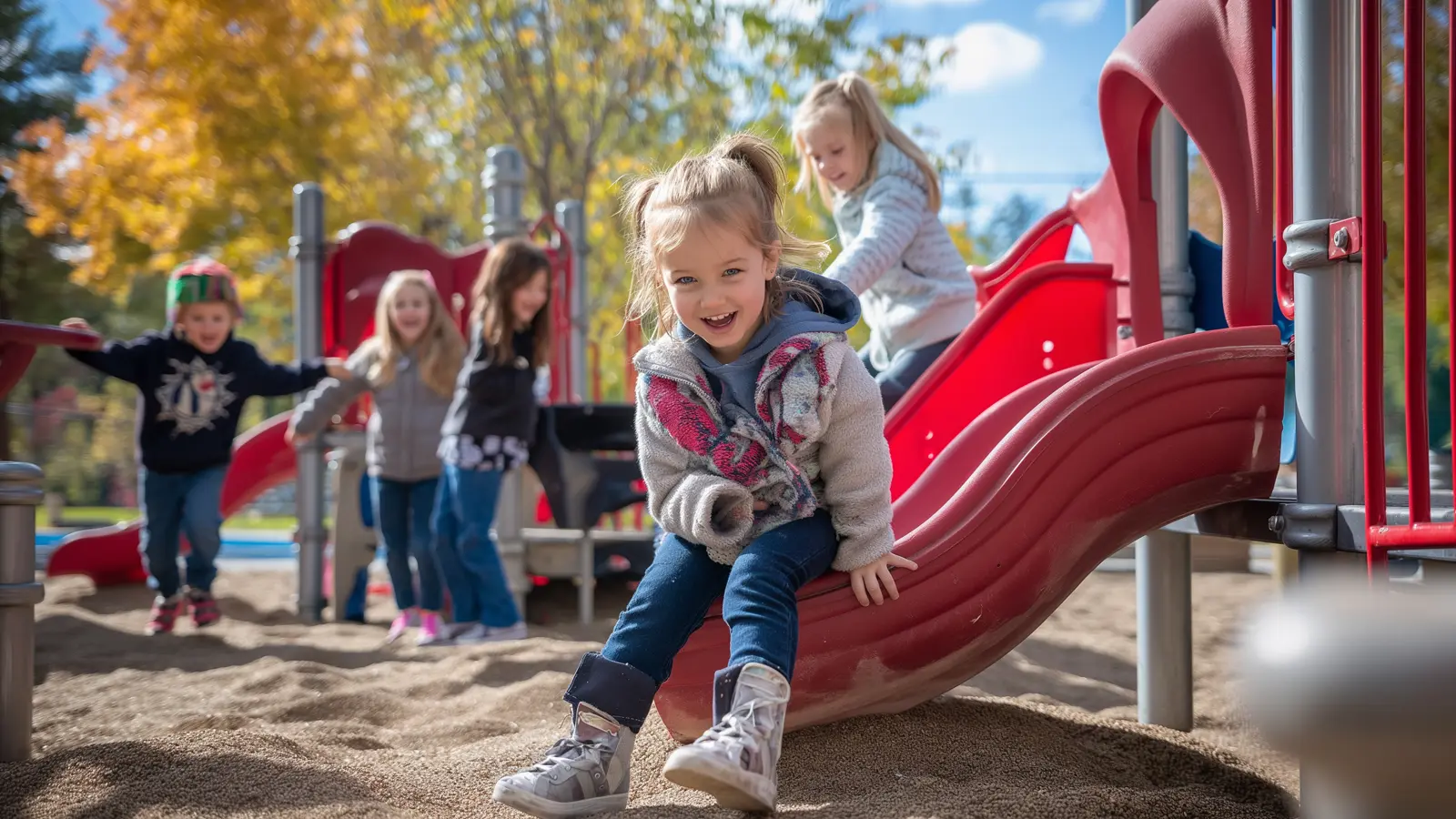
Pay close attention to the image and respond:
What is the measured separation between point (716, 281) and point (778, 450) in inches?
14.0

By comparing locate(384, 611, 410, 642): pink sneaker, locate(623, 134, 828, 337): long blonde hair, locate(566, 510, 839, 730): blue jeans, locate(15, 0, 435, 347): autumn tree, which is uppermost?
locate(15, 0, 435, 347): autumn tree

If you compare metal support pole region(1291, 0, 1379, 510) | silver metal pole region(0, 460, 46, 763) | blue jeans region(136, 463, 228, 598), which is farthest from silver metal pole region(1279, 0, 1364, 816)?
blue jeans region(136, 463, 228, 598)

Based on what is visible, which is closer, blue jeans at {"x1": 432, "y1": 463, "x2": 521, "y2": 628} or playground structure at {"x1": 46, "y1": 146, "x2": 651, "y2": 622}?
blue jeans at {"x1": 432, "y1": 463, "x2": 521, "y2": 628}

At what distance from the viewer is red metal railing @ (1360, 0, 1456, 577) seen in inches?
71.6

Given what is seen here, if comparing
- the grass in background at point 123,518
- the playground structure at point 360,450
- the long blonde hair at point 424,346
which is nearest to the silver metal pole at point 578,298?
the playground structure at point 360,450

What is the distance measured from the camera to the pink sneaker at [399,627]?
5156mm

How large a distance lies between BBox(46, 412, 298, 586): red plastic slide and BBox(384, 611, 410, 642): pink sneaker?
1.47 m

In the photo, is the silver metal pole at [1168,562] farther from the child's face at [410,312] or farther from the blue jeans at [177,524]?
the blue jeans at [177,524]

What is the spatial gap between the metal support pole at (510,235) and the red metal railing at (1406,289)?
159 inches

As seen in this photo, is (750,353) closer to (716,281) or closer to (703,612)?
(716,281)

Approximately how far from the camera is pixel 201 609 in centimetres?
519

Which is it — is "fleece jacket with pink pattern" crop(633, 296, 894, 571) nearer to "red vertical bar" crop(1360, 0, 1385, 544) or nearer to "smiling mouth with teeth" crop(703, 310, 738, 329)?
"smiling mouth with teeth" crop(703, 310, 738, 329)

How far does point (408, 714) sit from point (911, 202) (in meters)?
2.19

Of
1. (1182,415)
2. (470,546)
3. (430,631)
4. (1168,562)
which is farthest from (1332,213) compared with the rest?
(430,631)
